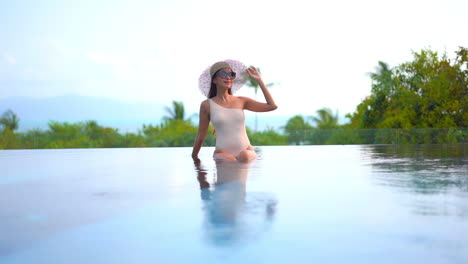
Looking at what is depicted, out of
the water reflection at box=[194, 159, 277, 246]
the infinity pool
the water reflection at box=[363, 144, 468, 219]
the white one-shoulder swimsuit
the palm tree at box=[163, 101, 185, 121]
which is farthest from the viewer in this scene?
the palm tree at box=[163, 101, 185, 121]

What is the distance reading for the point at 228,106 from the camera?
20.7 ft

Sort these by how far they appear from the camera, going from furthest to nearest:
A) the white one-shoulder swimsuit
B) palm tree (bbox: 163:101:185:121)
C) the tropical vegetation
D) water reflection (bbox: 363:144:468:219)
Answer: palm tree (bbox: 163:101:185:121) < the tropical vegetation < the white one-shoulder swimsuit < water reflection (bbox: 363:144:468:219)

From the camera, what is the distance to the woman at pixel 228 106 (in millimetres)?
6227

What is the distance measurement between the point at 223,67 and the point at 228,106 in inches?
20.0

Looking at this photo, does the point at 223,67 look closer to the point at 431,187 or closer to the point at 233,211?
the point at 431,187

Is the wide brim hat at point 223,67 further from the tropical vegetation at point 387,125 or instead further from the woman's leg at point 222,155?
the tropical vegetation at point 387,125

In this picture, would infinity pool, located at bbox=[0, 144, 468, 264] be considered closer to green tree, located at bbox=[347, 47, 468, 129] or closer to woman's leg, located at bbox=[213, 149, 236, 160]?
woman's leg, located at bbox=[213, 149, 236, 160]

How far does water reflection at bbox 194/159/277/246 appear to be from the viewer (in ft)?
6.70

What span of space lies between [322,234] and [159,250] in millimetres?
679

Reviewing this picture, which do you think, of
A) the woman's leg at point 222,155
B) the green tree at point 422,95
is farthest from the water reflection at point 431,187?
the green tree at point 422,95

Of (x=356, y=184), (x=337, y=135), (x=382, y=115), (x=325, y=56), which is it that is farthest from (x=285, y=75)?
(x=356, y=184)

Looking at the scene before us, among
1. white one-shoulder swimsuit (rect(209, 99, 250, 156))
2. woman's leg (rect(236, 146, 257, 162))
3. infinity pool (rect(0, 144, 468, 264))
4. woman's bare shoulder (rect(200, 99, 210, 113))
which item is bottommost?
infinity pool (rect(0, 144, 468, 264))

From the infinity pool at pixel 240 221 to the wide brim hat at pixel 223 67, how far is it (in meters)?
2.52

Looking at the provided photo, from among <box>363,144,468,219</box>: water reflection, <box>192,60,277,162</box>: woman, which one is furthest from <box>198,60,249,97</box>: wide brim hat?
<box>363,144,468,219</box>: water reflection
